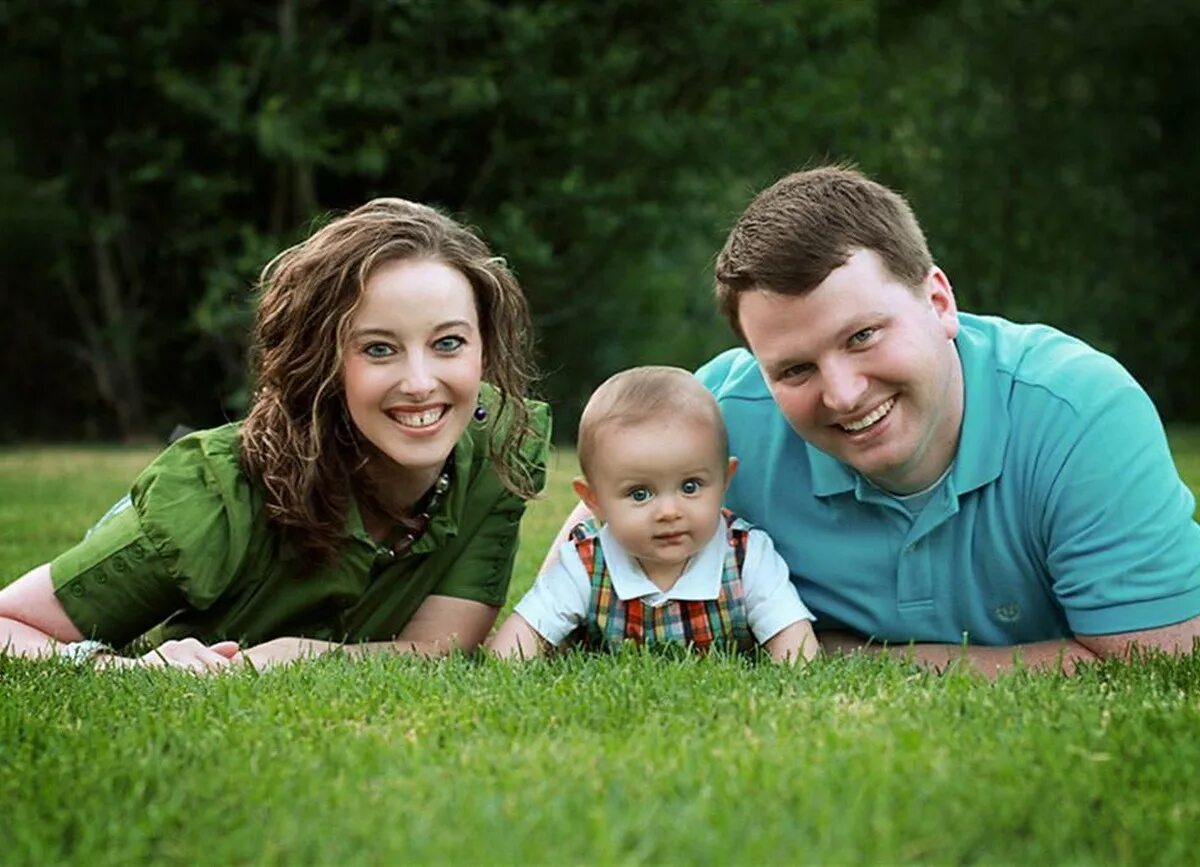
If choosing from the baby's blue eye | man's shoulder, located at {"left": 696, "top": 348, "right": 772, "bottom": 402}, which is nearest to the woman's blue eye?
the baby's blue eye

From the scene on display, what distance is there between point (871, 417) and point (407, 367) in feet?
3.94

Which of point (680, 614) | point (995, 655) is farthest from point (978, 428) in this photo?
point (680, 614)

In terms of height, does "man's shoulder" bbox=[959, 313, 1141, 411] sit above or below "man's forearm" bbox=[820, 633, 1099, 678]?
above

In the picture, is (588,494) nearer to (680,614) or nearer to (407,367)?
(680,614)

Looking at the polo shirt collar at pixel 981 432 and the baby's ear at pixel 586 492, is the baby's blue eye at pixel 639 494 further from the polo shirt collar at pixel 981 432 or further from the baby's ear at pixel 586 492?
the polo shirt collar at pixel 981 432

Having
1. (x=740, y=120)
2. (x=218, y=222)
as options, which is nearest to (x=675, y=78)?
(x=740, y=120)

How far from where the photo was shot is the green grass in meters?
2.37

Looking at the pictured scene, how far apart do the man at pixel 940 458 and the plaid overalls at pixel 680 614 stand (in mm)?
193

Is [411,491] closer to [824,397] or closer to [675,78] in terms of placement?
[824,397]

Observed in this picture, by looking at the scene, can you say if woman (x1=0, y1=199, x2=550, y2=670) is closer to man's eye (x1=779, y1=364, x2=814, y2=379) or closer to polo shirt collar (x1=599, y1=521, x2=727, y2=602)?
polo shirt collar (x1=599, y1=521, x2=727, y2=602)

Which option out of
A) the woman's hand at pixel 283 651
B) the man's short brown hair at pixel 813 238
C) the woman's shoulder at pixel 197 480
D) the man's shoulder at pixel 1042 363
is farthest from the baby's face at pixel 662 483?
the woman's shoulder at pixel 197 480

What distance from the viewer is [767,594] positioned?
4.17 m

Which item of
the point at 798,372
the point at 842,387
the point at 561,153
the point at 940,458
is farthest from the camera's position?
the point at 561,153

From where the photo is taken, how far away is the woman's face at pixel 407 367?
4.16 m
